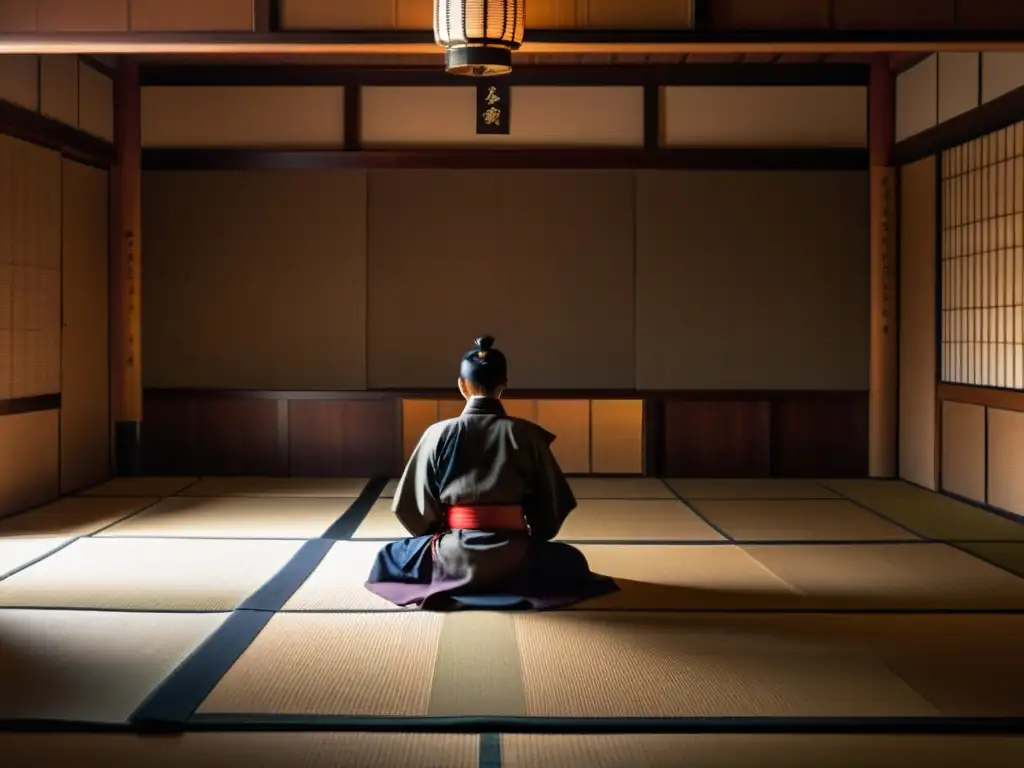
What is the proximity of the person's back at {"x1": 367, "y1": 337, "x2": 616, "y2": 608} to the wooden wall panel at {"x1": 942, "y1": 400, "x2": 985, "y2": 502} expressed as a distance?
2.92 metres

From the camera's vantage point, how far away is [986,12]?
372 cm

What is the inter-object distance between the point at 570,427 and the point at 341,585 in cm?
311

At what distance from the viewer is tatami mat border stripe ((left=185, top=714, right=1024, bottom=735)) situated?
2391 mm

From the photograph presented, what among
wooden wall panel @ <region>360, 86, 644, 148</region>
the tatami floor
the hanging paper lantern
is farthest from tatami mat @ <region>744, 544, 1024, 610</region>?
wooden wall panel @ <region>360, 86, 644, 148</region>

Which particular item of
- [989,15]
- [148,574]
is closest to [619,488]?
[148,574]

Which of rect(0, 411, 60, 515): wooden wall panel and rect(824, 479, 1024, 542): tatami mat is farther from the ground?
rect(0, 411, 60, 515): wooden wall panel

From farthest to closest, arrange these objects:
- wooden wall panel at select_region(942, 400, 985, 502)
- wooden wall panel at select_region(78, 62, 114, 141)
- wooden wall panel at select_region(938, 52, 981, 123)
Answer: wooden wall panel at select_region(78, 62, 114, 141)
wooden wall panel at select_region(942, 400, 985, 502)
wooden wall panel at select_region(938, 52, 981, 123)

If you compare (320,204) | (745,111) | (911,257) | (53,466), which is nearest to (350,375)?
(320,204)

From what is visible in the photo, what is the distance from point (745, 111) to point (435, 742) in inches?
203

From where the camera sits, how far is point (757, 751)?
89.9 inches

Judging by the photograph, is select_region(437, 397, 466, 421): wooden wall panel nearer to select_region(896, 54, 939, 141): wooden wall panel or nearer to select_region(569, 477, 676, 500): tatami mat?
select_region(569, 477, 676, 500): tatami mat

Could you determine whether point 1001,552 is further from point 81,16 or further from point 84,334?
point 84,334

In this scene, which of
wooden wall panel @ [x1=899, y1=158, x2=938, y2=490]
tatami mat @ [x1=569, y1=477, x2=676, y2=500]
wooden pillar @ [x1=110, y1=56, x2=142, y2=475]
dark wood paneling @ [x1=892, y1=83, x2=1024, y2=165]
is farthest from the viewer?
wooden pillar @ [x1=110, y1=56, x2=142, y2=475]

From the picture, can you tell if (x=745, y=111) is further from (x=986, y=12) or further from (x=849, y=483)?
(x=986, y=12)
